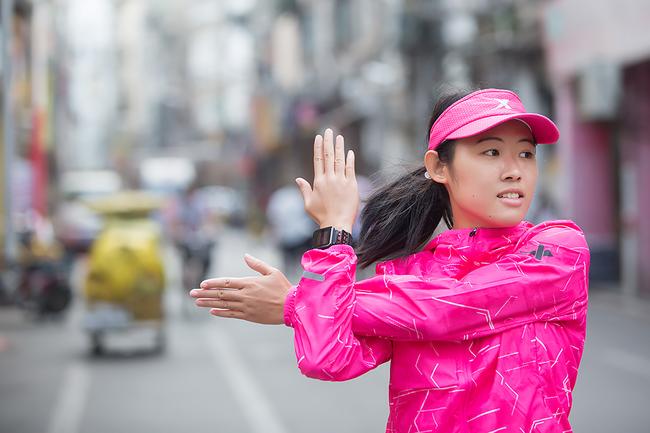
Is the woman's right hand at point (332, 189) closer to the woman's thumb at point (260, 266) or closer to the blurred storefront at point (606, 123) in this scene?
the woman's thumb at point (260, 266)

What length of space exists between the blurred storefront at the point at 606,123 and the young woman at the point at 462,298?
1523 cm

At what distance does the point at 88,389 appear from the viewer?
991cm

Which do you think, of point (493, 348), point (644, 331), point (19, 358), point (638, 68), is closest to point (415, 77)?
point (638, 68)

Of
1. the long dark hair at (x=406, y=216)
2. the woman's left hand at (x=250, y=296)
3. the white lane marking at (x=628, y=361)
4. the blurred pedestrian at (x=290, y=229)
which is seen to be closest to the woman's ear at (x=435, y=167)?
the long dark hair at (x=406, y=216)

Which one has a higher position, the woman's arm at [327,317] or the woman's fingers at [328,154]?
the woman's fingers at [328,154]

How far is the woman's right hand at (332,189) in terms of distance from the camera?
102 inches

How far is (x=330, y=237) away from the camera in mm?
2564

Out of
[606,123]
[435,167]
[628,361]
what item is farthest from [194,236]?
[435,167]

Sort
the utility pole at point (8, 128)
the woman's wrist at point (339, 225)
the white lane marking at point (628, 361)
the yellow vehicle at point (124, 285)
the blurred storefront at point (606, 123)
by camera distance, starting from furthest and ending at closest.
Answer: the blurred storefront at point (606, 123) < the utility pole at point (8, 128) < the yellow vehicle at point (124, 285) < the white lane marking at point (628, 361) < the woman's wrist at point (339, 225)

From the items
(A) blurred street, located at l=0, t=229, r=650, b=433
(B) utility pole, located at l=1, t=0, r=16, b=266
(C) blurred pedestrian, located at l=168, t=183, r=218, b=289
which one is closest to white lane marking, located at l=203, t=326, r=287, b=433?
(A) blurred street, located at l=0, t=229, r=650, b=433

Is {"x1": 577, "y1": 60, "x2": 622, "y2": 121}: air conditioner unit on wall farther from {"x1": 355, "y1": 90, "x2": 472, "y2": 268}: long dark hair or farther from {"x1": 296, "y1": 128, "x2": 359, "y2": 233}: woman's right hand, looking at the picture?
{"x1": 296, "y1": 128, "x2": 359, "y2": 233}: woman's right hand

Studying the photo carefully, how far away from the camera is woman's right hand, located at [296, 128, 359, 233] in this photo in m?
2.58

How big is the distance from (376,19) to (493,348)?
3090 cm

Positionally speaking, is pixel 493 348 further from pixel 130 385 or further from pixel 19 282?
pixel 19 282
